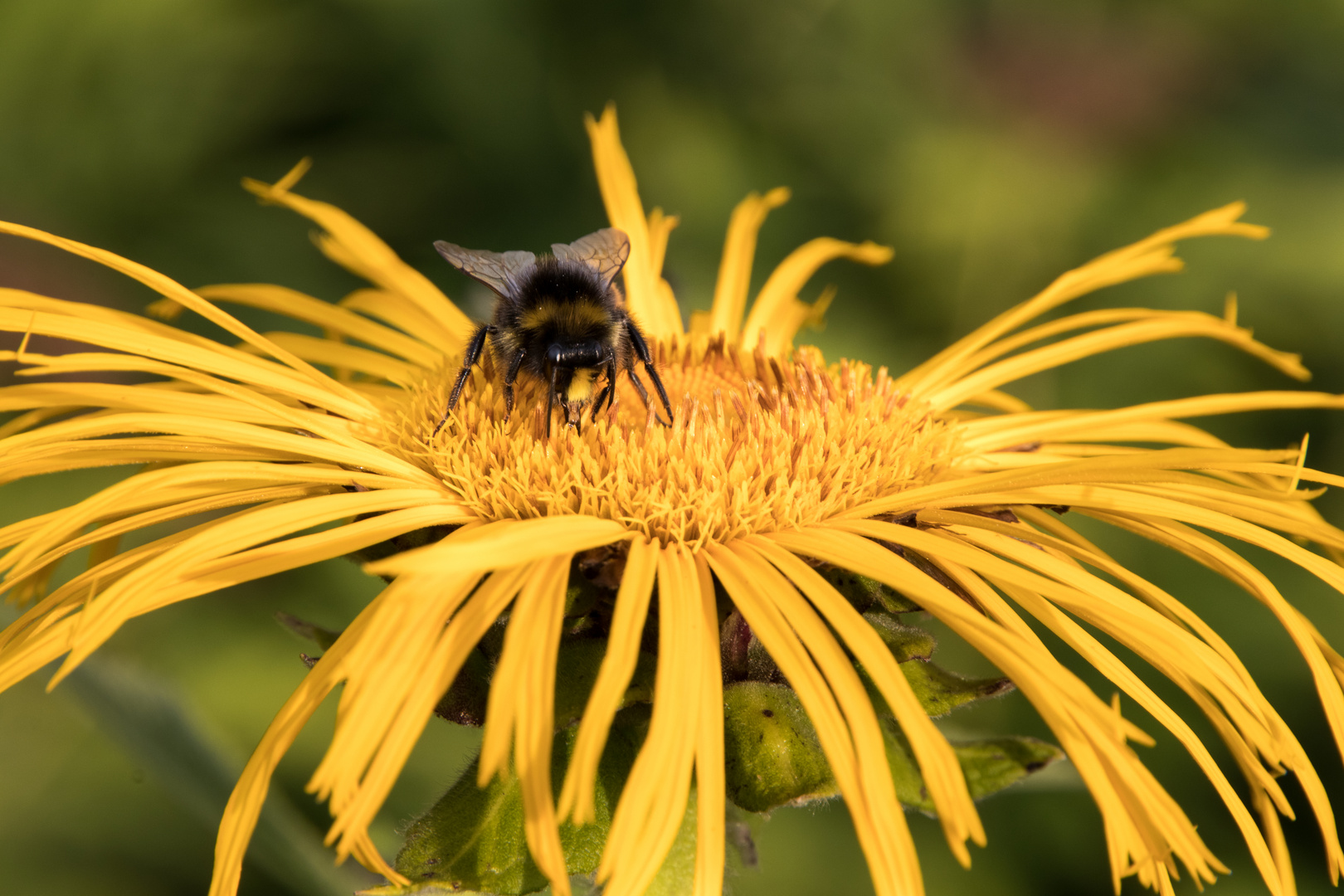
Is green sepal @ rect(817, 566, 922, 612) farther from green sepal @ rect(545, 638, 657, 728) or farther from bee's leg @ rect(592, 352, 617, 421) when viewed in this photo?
bee's leg @ rect(592, 352, 617, 421)

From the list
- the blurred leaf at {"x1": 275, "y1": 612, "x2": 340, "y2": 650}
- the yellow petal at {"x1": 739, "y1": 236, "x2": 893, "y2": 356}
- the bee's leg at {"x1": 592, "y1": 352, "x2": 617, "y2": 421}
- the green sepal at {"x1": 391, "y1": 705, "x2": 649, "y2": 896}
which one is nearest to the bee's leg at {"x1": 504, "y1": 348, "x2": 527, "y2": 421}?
the bee's leg at {"x1": 592, "y1": 352, "x2": 617, "y2": 421}

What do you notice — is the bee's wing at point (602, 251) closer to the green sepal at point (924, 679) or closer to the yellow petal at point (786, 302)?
the yellow petal at point (786, 302)

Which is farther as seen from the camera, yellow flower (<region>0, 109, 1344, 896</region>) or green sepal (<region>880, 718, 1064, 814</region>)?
green sepal (<region>880, 718, 1064, 814</region>)

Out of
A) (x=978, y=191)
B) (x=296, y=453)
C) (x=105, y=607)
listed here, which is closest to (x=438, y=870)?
(x=105, y=607)

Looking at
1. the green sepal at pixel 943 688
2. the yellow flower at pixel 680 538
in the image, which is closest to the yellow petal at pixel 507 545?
the yellow flower at pixel 680 538

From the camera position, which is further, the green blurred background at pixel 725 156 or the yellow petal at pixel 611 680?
the green blurred background at pixel 725 156

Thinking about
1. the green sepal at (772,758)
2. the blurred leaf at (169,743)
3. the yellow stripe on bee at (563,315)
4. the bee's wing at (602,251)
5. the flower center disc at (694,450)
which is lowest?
the blurred leaf at (169,743)

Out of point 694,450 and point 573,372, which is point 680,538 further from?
point 573,372
